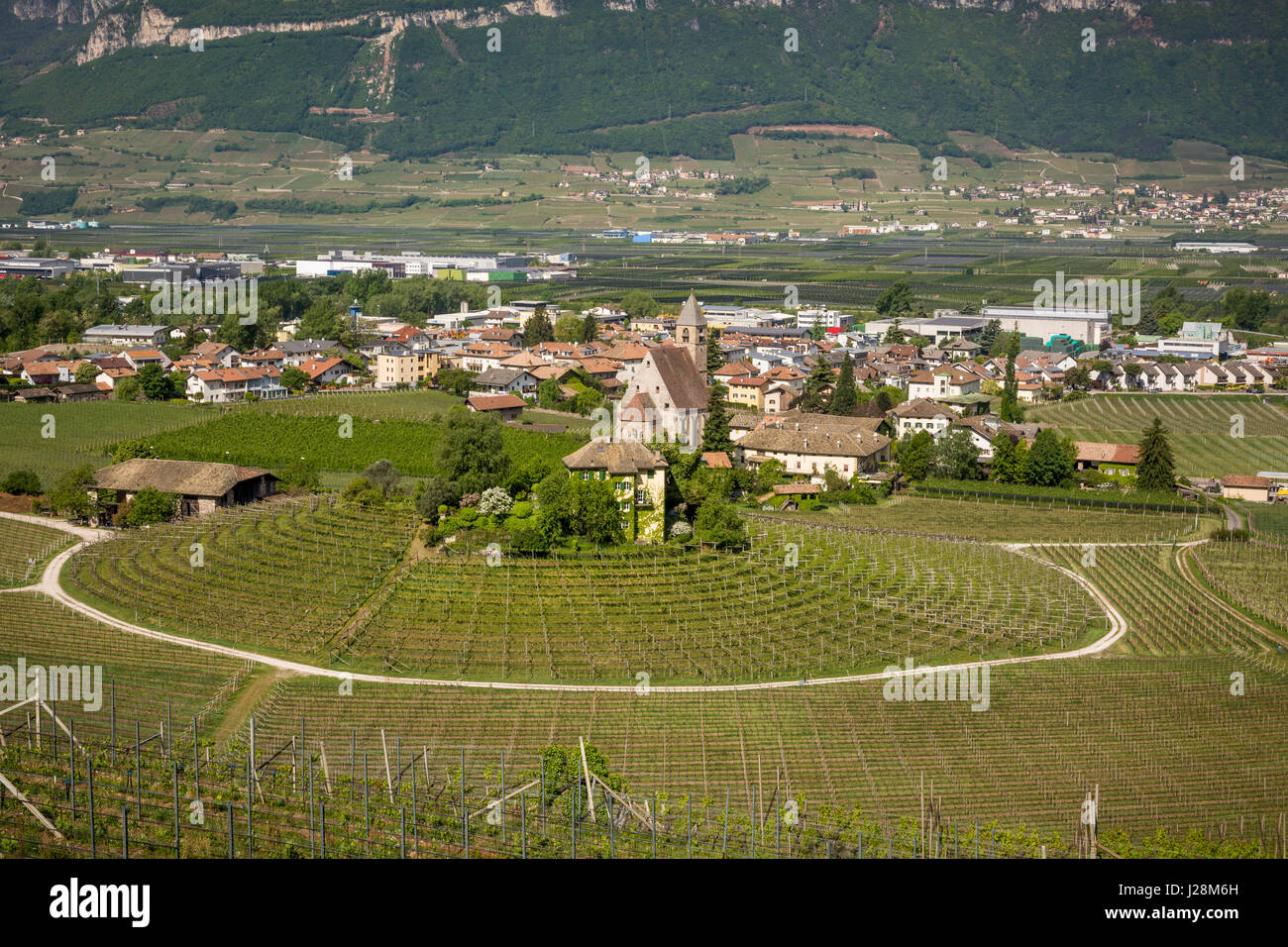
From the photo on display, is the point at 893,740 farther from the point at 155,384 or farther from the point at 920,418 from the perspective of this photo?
the point at 155,384

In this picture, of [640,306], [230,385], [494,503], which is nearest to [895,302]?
[640,306]

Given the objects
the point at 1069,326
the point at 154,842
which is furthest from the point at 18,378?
the point at 1069,326

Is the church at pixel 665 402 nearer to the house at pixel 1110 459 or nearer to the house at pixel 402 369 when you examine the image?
the house at pixel 1110 459

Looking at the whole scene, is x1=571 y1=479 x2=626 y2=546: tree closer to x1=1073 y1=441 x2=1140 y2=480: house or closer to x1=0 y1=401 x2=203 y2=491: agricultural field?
x1=0 y1=401 x2=203 y2=491: agricultural field

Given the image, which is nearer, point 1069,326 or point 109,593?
point 109,593

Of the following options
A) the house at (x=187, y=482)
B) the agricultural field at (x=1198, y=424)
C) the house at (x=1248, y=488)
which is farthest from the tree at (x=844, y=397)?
the house at (x=187, y=482)

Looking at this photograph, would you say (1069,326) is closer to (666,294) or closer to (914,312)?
(914,312)

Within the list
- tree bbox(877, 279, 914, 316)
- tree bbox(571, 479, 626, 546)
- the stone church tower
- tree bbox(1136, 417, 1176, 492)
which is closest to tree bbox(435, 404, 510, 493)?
tree bbox(571, 479, 626, 546)
